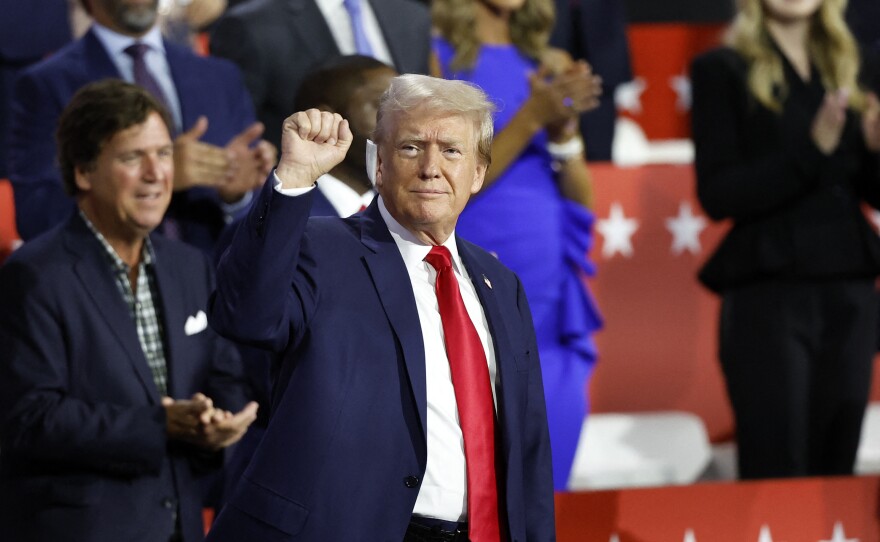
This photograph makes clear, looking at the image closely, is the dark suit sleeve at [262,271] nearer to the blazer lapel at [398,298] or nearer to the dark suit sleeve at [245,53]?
the blazer lapel at [398,298]

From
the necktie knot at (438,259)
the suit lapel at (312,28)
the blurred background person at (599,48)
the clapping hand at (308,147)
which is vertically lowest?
the necktie knot at (438,259)

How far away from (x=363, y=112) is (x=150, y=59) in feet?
2.80

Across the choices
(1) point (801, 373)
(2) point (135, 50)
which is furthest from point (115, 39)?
(1) point (801, 373)

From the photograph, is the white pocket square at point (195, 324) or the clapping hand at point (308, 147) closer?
the clapping hand at point (308, 147)

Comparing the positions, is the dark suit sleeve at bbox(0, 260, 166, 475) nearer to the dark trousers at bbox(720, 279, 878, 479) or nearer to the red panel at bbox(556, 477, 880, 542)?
the red panel at bbox(556, 477, 880, 542)

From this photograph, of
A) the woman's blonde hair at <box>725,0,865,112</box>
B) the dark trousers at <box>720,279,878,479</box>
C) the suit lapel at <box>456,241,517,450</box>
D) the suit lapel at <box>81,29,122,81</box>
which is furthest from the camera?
the woman's blonde hair at <box>725,0,865,112</box>

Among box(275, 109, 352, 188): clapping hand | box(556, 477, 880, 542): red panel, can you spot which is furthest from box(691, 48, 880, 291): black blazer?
box(275, 109, 352, 188): clapping hand

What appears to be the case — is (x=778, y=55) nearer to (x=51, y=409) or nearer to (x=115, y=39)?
(x=115, y=39)

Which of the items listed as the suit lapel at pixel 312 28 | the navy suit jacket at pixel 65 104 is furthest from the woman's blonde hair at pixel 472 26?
the navy suit jacket at pixel 65 104

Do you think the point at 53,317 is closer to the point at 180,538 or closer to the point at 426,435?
the point at 180,538

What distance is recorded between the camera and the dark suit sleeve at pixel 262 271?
2.08m

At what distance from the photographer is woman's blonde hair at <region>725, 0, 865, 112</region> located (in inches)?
154

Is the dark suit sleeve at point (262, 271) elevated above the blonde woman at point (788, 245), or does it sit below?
below

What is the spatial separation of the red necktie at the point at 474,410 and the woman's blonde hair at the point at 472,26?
1785 millimetres
